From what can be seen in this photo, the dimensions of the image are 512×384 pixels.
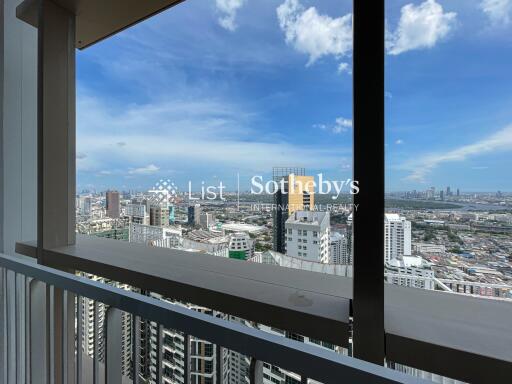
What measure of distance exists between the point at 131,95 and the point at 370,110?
4.11 ft

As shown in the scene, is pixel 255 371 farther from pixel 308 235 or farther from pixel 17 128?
pixel 17 128

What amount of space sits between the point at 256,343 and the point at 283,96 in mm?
884

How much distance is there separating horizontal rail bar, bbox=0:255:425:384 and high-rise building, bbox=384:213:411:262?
46 cm

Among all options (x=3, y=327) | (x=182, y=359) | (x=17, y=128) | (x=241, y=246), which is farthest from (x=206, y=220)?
(x=17, y=128)

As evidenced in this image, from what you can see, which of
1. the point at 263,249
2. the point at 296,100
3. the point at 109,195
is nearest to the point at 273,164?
the point at 296,100

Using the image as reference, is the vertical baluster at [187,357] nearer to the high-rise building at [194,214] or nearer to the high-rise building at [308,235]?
the high-rise building at [308,235]

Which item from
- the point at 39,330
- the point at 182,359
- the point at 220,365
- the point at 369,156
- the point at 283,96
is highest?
the point at 283,96

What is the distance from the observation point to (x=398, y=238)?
89 cm

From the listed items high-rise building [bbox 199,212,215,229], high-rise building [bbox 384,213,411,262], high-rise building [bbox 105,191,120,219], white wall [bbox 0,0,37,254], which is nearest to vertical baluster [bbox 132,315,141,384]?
high-rise building [bbox 199,212,215,229]

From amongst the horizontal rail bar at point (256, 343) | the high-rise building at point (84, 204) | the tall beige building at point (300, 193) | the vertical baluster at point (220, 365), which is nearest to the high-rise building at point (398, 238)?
the tall beige building at point (300, 193)

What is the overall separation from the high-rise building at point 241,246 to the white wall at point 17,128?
1.49 metres

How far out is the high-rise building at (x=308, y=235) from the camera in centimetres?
105

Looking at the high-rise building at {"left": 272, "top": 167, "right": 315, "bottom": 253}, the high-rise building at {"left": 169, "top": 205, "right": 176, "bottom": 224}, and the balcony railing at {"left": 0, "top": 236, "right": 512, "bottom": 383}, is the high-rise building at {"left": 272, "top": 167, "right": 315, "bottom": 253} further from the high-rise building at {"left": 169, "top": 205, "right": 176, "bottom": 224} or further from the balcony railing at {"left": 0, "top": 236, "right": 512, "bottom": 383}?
the high-rise building at {"left": 169, "top": 205, "right": 176, "bottom": 224}

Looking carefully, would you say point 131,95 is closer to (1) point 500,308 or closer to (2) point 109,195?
(2) point 109,195
